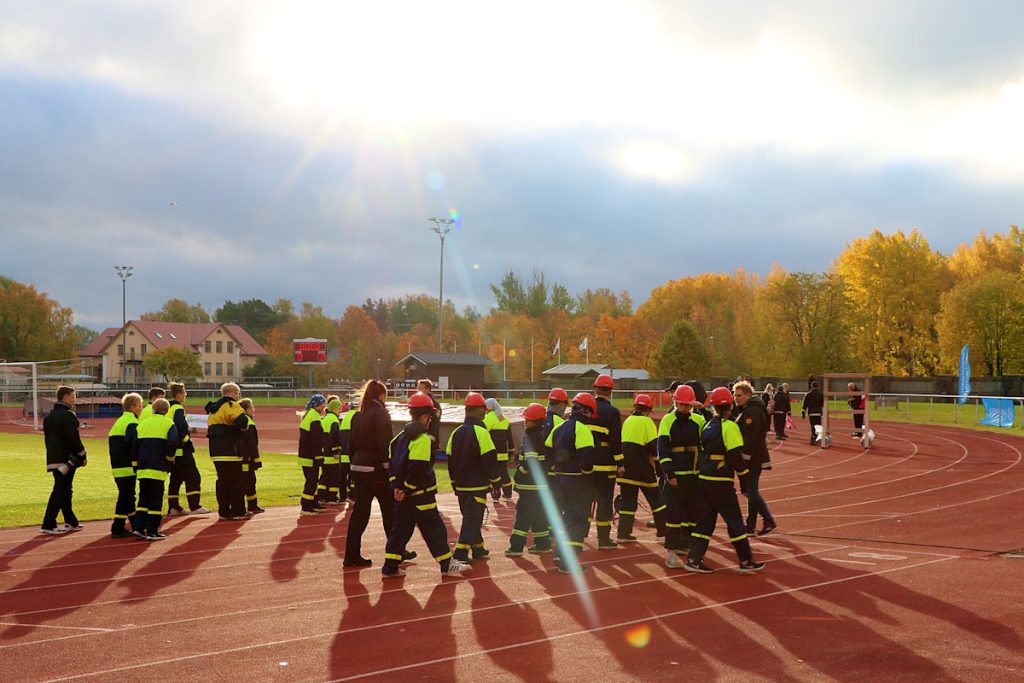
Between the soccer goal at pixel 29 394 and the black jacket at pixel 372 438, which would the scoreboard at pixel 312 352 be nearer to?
the soccer goal at pixel 29 394

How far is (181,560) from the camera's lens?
11352mm

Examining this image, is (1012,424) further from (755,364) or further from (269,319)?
(269,319)

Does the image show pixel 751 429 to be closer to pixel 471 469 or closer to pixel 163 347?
pixel 471 469

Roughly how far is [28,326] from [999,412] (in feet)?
318

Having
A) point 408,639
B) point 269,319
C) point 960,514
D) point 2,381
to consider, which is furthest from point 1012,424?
point 269,319

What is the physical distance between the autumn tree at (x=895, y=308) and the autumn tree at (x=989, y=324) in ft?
15.2

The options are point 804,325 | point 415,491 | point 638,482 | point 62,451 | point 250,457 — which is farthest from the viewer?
point 804,325

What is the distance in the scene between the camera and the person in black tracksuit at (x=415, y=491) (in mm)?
9969

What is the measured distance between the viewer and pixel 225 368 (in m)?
114

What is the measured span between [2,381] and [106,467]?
6277cm

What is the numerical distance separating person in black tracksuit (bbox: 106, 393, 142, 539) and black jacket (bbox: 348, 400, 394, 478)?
408 centimetres

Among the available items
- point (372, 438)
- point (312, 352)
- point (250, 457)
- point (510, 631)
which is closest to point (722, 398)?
point (510, 631)

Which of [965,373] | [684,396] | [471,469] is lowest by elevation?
[471,469]

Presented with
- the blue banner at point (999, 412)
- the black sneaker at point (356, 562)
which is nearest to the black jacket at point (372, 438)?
the black sneaker at point (356, 562)
